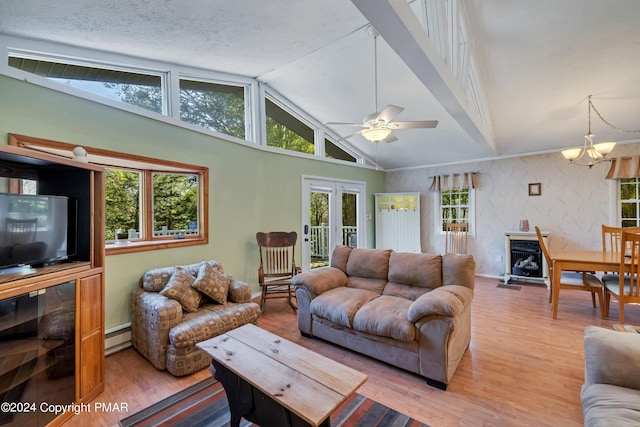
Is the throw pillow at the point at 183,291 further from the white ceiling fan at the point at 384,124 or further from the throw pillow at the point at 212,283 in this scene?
the white ceiling fan at the point at 384,124

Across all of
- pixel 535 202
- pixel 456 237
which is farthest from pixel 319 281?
pixel 535 202

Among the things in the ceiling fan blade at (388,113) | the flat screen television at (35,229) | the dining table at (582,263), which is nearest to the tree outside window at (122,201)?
the flat screen television at (35,229)

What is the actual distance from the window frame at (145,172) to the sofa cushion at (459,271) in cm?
282

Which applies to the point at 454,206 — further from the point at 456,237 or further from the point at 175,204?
the point at 175,204

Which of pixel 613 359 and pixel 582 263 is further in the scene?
pixel 582 263

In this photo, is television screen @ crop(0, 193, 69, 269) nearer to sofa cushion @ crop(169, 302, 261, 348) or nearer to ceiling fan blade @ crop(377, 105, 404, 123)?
sofa cushion @ crop(169, 302, 261, 348)

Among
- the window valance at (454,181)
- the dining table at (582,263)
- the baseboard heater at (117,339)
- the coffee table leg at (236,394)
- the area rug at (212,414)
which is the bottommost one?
the area rug at (212,414)

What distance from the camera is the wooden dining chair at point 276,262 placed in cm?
380

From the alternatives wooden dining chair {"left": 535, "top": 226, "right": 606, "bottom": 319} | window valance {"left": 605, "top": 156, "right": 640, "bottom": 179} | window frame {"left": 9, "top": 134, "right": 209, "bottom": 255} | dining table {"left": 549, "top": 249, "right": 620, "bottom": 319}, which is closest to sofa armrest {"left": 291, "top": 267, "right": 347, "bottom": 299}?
window frame {"left": 9, "top": 134, "right": 209, "bottom": 255}

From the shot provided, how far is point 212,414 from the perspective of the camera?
1.83 meters

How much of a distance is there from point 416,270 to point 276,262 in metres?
2.14

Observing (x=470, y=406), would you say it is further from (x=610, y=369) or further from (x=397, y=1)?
(x=397, y=1)

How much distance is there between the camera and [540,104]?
12.4 feet

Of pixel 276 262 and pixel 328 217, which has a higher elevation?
pixel 328 217
